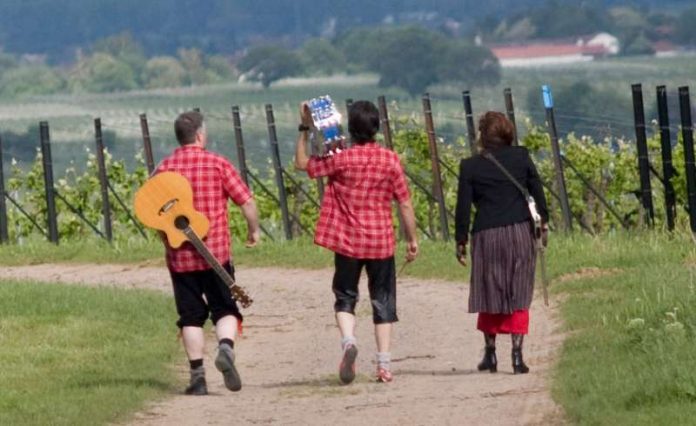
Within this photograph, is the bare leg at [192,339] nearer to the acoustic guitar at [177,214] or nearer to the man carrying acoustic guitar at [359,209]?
the acoustic guitar at [177,214]

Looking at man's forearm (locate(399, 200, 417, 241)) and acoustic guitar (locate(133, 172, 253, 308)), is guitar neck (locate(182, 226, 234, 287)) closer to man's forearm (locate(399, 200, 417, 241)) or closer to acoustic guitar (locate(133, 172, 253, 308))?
acoustic guitar (locate(133, 172, 253, 308))

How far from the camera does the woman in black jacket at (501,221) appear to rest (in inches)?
532

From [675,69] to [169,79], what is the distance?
29.8 metres

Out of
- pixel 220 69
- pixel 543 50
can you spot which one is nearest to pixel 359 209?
pixel 220 69

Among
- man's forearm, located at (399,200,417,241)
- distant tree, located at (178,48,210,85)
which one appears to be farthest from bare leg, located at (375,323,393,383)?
distant tree, located at (178,48,210,85)

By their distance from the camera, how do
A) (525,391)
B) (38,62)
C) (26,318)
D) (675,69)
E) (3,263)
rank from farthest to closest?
(38,62) < (675,69) < (3,263) < (26,318) < (525,391)

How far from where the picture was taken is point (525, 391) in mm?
12383

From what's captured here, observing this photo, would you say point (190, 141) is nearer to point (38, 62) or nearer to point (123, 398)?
point (123, 398)

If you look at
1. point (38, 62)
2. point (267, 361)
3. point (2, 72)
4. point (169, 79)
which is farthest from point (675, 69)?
point (267, 361)

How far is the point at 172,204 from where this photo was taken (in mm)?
12938

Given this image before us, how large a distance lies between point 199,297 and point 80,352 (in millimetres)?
2098

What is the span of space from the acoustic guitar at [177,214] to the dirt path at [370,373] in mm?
735

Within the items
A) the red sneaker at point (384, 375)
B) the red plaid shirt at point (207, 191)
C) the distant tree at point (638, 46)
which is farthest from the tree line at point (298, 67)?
the red plaid shirt at point (207, 191)

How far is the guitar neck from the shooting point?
12.9 meters
